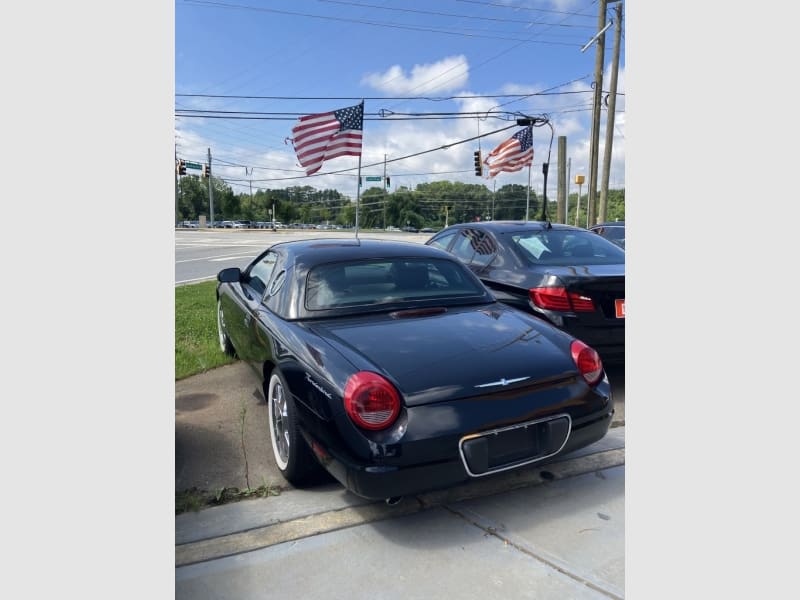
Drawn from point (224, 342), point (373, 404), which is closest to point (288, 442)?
point (373, 404)

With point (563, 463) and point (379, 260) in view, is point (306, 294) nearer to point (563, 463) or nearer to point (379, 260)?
point (379, 260)

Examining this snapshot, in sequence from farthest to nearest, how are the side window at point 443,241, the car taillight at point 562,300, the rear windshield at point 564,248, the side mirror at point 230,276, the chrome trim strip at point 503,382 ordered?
the side window at point 443,241
the rear windshield at point 564,248
the side mirror at point 230,276
the car taillight at point 562,300
the chrome trim strip at point 503,382

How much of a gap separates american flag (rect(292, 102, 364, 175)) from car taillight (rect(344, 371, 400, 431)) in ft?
40.3

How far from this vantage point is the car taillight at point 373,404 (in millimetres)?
2350

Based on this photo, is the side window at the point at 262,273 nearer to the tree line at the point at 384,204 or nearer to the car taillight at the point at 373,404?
the car taillight at the point at 373,404

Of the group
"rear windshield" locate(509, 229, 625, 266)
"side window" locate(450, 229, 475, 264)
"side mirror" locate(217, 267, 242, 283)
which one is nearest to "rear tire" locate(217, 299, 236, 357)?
"side mirror" locate(217, 267, 242, 283)

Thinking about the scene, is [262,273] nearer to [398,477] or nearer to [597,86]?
[398,477]

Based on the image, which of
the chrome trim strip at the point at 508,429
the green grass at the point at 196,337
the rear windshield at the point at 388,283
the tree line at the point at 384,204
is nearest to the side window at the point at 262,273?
the rear windshield at the point at 388,283

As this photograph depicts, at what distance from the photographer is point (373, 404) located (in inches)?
92.7

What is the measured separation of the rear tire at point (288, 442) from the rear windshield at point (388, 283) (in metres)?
0.56

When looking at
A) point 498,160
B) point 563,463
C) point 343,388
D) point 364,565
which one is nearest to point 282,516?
point 364,565

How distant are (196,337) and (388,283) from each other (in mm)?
3571

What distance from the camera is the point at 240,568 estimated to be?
230 cm

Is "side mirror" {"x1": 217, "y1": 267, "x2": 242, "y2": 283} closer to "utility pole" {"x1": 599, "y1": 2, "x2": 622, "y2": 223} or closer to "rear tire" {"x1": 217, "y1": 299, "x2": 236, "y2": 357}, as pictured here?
"rear tire" {"x1": 217, "y1": 299, "x2": 236, "y2": 357}
